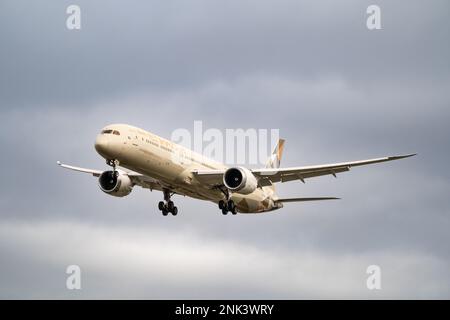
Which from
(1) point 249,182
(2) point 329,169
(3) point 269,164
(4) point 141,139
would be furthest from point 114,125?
(3) point 269,164

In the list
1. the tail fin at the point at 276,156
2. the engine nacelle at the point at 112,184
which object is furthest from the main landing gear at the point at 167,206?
the tail fin at the point at 276,156

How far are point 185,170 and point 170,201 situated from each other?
7.22m

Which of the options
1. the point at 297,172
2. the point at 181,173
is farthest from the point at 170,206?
the point at 297,172

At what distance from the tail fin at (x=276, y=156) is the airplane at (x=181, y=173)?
10444mm

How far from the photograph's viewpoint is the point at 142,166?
63156 mm

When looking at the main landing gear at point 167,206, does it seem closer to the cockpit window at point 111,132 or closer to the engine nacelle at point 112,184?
the engine nacelle at point 112,184

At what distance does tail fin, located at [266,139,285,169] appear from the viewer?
3440 inches

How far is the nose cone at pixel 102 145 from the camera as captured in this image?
200 feet

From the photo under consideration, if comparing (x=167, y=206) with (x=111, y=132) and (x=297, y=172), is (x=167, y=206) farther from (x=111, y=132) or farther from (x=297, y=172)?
(x=111, y=132)

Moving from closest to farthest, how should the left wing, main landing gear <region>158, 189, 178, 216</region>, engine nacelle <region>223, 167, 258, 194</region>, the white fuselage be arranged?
the white fuselage
the left wing
engine nacelle <region>223, 167, 258, 194</region>
main landing gear <region>158, 189, 178, 216</region>

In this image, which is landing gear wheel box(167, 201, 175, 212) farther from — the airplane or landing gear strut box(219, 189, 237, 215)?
landing gear strut box(219, 189, 237, 215)

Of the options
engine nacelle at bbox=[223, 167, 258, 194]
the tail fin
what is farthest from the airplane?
the tail fin
